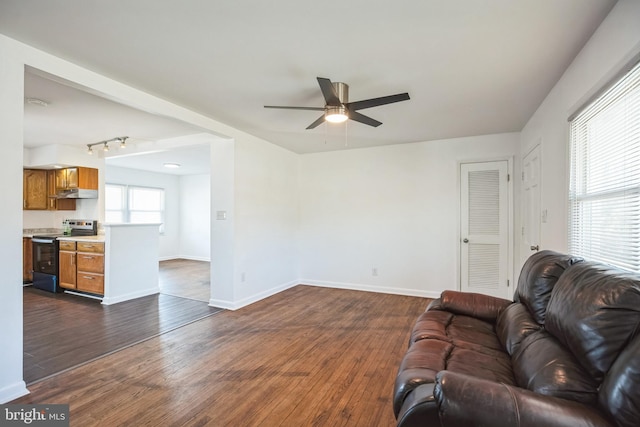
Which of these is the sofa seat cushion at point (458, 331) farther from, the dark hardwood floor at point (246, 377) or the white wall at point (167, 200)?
the white wall at point (167, 200)

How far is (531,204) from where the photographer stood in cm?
348

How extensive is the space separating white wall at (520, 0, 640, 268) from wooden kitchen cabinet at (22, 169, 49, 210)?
7.81 meters

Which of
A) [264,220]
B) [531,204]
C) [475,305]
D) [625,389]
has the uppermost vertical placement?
[531,204]

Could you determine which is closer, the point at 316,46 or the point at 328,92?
the point at 316,46

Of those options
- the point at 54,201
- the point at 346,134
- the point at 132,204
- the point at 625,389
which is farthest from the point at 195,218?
the point at 625,389

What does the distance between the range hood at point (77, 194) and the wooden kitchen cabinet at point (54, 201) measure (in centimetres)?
19

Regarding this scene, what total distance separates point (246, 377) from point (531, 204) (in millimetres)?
3481

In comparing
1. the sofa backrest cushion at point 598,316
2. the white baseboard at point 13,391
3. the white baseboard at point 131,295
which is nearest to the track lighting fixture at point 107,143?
the white baseboard at point 131,295

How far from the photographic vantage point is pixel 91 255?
4.41m

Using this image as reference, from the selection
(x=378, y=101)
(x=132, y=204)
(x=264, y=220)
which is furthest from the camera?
(x=132, y=204)

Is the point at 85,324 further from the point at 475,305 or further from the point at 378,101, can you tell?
the point at 475,305

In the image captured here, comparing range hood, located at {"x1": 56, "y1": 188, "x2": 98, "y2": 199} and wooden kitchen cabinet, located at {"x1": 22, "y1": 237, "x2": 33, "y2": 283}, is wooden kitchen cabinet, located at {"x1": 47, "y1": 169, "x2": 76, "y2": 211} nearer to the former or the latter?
range hood, located at {"x1": 56, "y1": 188, "x2": 98, "y2": 199}

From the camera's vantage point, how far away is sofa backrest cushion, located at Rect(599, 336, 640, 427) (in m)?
0.89

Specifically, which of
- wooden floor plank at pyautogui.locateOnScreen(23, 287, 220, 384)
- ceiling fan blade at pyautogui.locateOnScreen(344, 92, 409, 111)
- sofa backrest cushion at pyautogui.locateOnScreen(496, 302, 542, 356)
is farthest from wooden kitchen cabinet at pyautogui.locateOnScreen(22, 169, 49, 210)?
sofa backrest cushion at pyautogui.locateOnScreen(496, 302, 542, 356)
